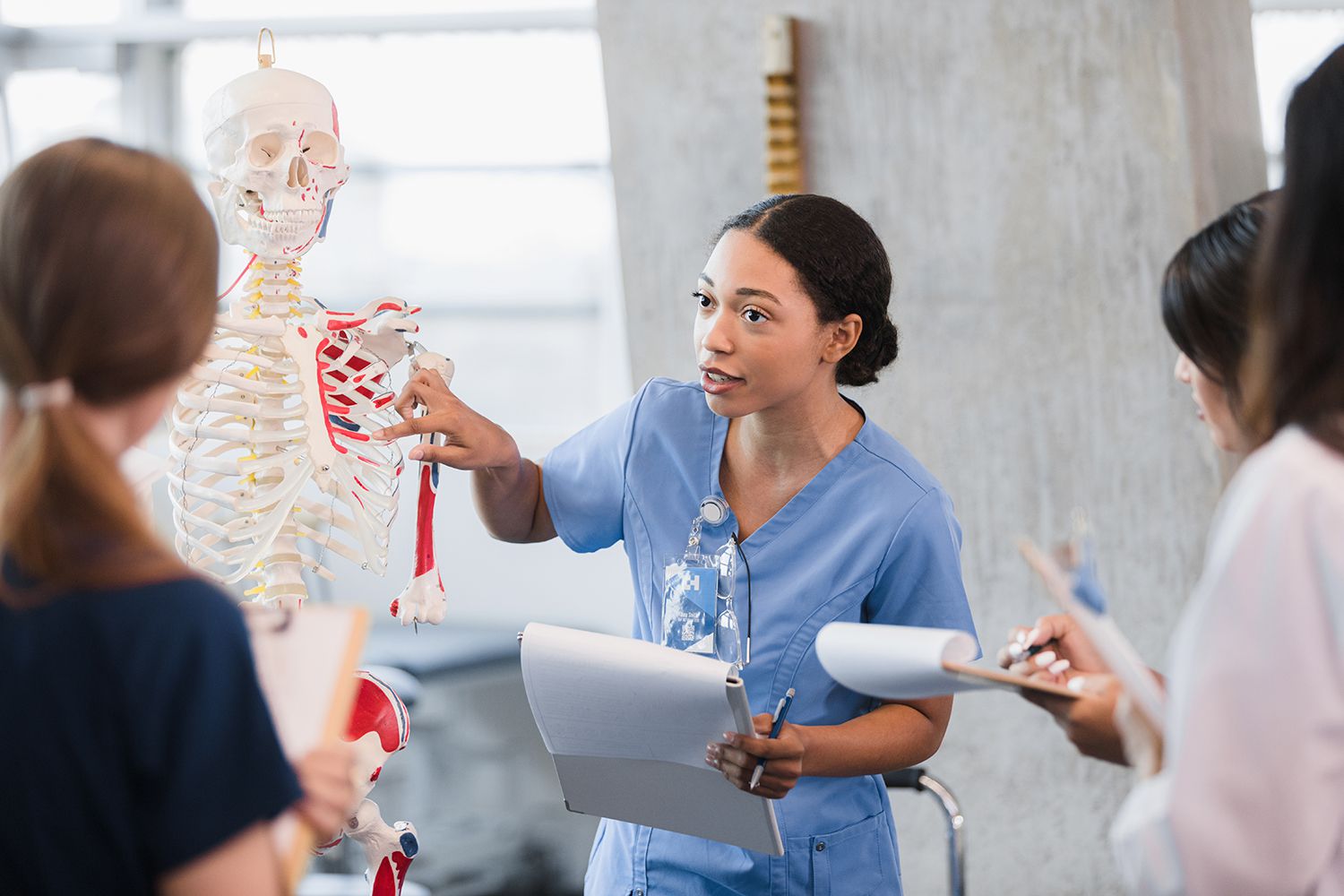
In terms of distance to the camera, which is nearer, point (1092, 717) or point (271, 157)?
point (1092, 717)

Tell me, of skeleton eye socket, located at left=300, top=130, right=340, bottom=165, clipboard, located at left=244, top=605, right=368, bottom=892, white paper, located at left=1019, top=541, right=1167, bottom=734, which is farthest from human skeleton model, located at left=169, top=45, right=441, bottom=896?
white paper, located at left=1019, top=541, right=1167, bottom=734

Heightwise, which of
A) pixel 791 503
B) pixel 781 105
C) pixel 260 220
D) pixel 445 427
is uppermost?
pixel 781 105

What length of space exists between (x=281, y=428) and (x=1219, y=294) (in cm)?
114

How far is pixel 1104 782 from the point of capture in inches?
103

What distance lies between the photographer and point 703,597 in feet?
5.30

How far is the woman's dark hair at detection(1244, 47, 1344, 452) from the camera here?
2.89 ft

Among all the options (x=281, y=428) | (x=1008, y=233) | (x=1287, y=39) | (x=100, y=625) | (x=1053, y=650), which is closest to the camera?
(x=100, y=625)

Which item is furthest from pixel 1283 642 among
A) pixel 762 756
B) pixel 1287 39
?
pixel 1287 39

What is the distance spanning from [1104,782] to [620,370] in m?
1.87

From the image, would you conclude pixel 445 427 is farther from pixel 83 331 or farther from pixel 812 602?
pixel 83 331

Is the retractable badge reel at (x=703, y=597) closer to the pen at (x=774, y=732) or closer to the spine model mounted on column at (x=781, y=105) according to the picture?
the pen at (x=774, y=732)

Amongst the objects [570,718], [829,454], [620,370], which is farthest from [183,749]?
[620,370]

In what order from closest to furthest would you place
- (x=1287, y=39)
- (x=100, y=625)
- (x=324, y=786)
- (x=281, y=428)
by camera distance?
(x=100, y=625) → (x=324, y=786) → (x=281, y=428) → (x=1287, y=39)

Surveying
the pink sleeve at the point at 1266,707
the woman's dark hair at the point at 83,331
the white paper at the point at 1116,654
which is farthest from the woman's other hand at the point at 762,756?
the woman's dark hair at the point at 83,331
